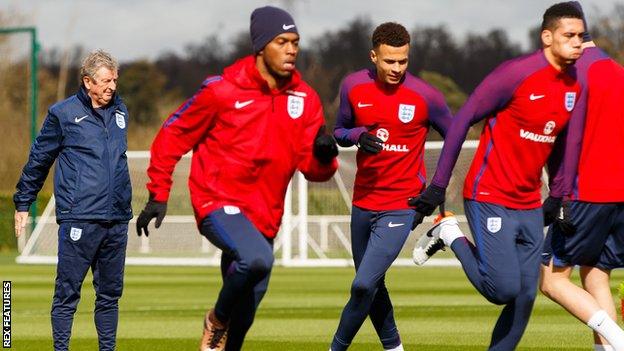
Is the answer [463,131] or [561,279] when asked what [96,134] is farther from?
[561,279]

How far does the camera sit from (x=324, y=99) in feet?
266

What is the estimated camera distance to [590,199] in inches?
380

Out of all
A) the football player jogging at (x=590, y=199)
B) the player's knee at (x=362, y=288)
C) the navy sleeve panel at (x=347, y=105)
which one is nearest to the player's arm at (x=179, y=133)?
the navy sleeve panel at (x=347, y=105)

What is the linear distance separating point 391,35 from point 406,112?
1.83ft

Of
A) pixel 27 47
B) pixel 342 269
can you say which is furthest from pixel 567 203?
pixel 27 47

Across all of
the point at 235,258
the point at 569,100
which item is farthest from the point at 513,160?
the point at 235,258

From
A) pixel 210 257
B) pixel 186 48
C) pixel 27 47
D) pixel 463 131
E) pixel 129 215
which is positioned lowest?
pixel 186 48

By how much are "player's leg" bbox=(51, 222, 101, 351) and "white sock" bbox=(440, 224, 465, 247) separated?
244cm

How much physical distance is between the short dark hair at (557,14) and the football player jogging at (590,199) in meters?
0.54

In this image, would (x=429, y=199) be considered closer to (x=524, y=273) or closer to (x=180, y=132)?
(x=524, y=273)

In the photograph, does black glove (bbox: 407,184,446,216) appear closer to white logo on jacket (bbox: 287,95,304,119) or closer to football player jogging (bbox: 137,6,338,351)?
football player jogging (bbox: 137,6,338,351)

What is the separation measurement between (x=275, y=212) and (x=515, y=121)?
1614 mm

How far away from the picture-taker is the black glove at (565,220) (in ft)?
31.2

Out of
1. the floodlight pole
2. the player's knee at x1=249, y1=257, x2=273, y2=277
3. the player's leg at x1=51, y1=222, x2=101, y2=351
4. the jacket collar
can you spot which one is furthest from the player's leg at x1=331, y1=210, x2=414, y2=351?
the floodlight pole
